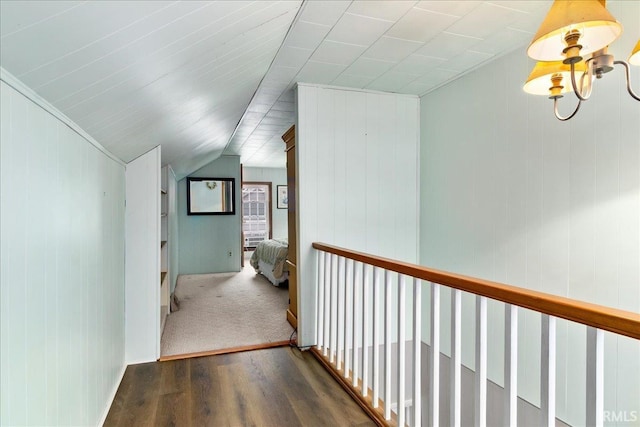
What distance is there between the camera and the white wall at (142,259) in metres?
2.64

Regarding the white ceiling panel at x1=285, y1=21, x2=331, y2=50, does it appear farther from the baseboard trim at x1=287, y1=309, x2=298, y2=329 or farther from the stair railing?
the baseboard trim at x1=287, y1=309, x2=298, y2=329

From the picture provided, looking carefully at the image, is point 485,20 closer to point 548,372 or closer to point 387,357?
point 548,372

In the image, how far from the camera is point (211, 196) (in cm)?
664

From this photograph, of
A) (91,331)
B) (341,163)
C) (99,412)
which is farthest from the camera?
(341,163)

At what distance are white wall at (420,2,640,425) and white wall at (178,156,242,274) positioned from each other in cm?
447

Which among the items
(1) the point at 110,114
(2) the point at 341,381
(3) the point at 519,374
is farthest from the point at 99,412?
(3) the point at 519,374

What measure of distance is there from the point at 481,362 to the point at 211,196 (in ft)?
19.9

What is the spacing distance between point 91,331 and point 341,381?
59.3 inches

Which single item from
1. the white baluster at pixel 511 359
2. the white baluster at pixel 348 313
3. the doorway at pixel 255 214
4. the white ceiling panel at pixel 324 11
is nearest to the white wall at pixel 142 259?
the white baluster at pixel 348 313

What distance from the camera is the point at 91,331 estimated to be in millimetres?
1648

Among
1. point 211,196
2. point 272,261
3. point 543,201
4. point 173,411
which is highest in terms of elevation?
point 211,196

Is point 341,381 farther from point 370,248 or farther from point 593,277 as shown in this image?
point 593,277

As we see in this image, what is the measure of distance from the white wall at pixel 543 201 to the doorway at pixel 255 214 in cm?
594

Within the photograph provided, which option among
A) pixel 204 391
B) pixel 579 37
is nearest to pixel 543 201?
pixel 579 37
